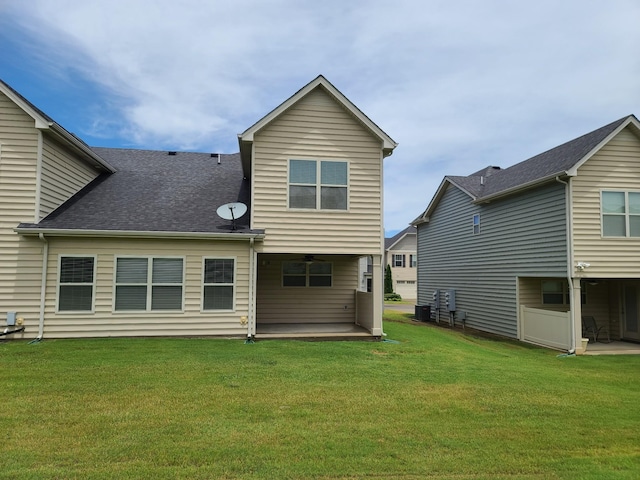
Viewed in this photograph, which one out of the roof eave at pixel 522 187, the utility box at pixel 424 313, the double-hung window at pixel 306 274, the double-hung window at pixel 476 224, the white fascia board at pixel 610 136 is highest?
the white fascia board at pixel 610 136

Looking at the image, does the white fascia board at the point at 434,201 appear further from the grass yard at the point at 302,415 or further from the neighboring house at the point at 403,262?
the neighboring house at the point at 403,262

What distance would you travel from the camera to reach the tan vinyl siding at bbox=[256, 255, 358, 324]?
45.9ft

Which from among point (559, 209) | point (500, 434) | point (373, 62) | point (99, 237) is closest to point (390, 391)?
point (500, 434)

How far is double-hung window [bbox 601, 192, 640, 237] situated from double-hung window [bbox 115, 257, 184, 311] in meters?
12.7

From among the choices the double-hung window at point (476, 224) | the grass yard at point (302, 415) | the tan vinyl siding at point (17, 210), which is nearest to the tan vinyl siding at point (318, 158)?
the grass yard at point (302, 415)

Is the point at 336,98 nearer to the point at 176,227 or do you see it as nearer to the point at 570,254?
the point at 176,227

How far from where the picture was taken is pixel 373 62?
14.3 m

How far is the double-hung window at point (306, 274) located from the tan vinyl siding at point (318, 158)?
10.9 feet

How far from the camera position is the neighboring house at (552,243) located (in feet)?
38.8

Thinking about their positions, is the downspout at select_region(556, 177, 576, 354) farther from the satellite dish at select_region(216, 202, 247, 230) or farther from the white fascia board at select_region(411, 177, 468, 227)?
the satellite dish at select_region(216, 202, 247, 230)

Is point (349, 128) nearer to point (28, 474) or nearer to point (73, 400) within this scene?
point (73, 400)

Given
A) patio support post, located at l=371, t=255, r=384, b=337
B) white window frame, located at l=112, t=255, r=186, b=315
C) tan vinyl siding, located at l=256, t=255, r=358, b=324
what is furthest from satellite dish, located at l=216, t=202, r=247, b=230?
patio support post, located at l=371, t=255, r=384, b=337

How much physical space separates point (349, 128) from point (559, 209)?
7013 mm

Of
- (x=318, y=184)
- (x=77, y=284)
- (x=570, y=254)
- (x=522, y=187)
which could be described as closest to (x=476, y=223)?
(x=522, y=187)
